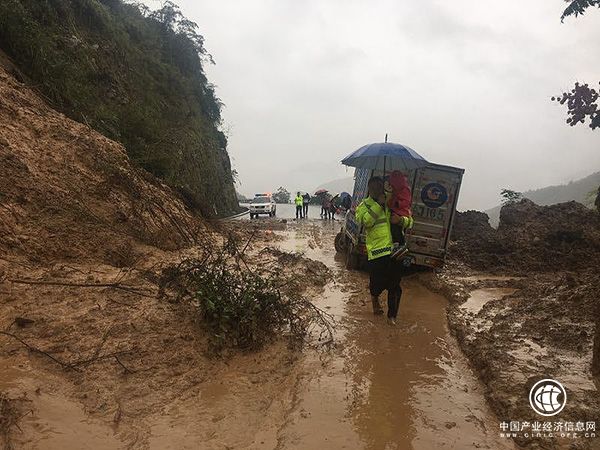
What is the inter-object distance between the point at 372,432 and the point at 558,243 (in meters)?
11.0

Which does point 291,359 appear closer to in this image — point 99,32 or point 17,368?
point 17,368

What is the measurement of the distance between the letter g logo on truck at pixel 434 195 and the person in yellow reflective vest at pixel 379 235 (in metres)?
3.88

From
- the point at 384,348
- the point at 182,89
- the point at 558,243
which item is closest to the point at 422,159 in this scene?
the point at 384,348

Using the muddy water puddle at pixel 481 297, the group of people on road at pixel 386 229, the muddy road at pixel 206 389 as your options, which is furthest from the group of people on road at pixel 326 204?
the muddy road at pixel 206 389

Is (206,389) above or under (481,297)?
under

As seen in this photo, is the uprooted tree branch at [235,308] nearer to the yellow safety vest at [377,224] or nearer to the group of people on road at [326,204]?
the yellow safety vest at [377,224]

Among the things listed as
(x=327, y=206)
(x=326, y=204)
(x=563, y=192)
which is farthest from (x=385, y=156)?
(x=563, y=192)

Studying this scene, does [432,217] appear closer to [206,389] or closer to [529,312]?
[529,312]

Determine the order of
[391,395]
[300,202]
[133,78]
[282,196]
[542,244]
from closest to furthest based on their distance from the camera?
[391,395]
[542,244]
[133,78]
[300,202]
[282,196]

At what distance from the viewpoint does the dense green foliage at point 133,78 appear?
880 cm

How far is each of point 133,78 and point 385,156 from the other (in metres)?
16.4

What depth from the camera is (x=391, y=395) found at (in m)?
3.92

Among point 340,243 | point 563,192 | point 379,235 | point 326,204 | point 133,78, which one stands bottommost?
point 340,243

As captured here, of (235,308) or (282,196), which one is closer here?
(235,308)
